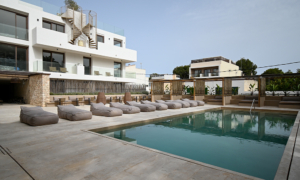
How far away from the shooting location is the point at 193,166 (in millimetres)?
3180

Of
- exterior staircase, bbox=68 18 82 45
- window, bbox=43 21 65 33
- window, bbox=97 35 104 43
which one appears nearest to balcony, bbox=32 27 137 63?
exterior staircase, bbox=68 18 82 45

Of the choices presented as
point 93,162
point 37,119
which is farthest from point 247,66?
point 93,162

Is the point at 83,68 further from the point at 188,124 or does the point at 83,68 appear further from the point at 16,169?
the point at 16,169

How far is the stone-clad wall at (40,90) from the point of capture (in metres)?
14.3

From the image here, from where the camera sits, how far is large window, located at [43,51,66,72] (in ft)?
59.5

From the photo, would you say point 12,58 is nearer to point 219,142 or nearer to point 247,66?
point 219,142

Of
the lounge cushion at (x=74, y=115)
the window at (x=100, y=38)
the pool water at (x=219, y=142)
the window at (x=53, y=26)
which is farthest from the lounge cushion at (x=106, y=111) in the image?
the window at (x=100, y=38)

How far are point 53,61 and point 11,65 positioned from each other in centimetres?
465

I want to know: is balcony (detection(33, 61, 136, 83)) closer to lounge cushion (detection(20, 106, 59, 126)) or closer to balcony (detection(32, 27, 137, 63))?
balcony (detection(32, 27, 137, 63))

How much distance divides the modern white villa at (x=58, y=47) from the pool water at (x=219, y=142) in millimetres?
11526

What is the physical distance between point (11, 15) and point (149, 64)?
33095 millimetres

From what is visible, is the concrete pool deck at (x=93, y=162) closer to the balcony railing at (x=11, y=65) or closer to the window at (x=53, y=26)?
the balcony railing at (x=11, y=65)

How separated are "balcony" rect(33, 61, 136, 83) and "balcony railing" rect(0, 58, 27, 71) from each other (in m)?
0.98

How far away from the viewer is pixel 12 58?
56.3ft
